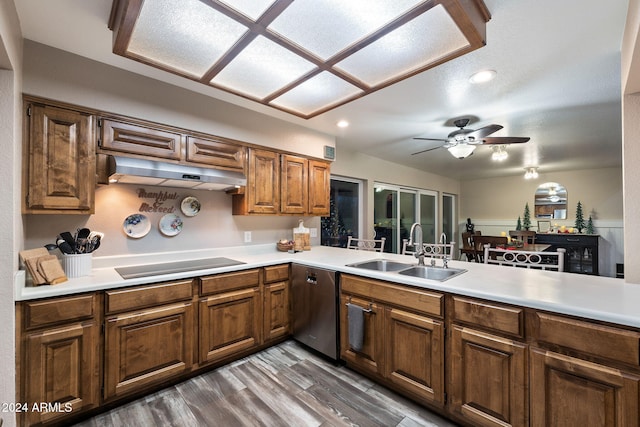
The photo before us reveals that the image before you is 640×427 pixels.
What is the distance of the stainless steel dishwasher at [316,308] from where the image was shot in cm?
240

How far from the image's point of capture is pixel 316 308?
8.32ft

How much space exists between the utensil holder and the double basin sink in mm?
1931

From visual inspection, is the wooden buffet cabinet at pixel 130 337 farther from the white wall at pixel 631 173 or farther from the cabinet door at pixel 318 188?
the white wall at pixel 631 173

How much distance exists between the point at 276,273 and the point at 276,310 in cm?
35

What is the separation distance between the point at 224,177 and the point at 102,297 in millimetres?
1208

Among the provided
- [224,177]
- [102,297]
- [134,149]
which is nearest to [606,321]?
[224,177]

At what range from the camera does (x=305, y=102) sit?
2.49 meters

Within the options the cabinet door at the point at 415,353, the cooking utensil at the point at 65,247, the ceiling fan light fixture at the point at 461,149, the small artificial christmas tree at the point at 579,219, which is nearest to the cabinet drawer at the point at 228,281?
the cooking utensil at the point at 65,247

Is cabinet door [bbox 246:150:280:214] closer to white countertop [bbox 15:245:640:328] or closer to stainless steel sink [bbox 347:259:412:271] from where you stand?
white countertop [bbox 15:245:640:328]

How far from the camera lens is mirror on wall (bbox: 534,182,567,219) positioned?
651 centimetres

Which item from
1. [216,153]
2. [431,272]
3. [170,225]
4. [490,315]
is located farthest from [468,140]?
[170,225]

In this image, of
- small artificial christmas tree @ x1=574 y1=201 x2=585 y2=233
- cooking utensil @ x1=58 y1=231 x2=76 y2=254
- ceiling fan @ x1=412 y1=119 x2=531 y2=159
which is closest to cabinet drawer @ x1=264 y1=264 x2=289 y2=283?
cooking utensil @ x1=58 y1=231 x2=76 y2=254

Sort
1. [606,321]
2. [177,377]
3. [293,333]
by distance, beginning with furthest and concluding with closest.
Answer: [293,333] < [177,377] < [606,321]

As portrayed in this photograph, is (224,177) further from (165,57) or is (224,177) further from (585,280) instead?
(585,280)
